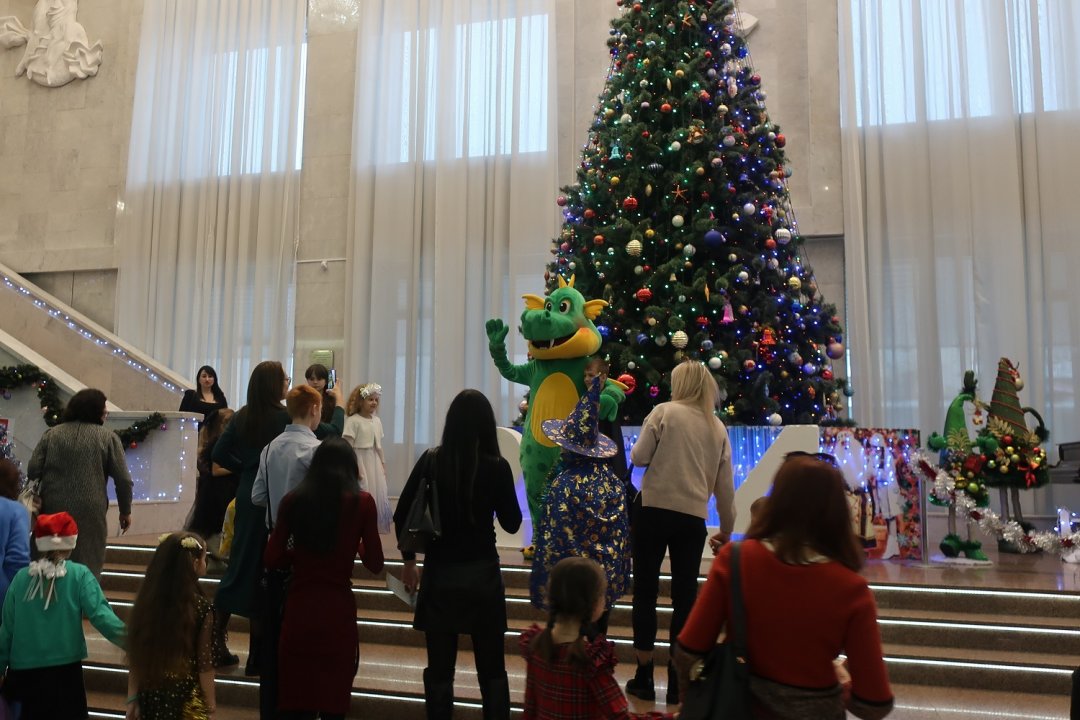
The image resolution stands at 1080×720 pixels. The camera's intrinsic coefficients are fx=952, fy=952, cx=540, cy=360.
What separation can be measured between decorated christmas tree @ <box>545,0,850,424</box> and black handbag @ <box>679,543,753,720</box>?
5.46 metres

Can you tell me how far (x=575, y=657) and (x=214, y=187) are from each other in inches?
487

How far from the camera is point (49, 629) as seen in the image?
3826 millimetres

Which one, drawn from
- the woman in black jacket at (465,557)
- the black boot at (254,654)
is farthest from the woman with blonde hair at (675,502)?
the black boot at (254,654)

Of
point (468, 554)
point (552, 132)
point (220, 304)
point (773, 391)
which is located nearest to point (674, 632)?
point (468, 554)

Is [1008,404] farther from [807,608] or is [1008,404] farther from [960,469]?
[807,608]

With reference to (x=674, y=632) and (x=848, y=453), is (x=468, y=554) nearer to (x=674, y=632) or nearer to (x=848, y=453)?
(x=674, y=632)

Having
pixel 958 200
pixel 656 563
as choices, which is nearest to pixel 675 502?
pixel 656 563

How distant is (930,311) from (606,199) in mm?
4581

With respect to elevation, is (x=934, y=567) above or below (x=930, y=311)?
below

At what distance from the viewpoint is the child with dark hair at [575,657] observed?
3.08m

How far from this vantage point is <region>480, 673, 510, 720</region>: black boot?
380cm

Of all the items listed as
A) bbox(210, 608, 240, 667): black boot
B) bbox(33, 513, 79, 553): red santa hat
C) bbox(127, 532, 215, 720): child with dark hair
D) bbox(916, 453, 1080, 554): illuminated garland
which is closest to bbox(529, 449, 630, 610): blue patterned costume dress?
bbox(127, 532, 215, 720): child with dark hair

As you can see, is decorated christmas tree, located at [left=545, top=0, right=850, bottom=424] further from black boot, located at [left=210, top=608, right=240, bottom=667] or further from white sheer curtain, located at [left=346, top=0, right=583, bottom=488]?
black boot, located at [left=210, top=608, right=240, bottom=667]

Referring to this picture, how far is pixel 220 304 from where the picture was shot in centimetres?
1375
